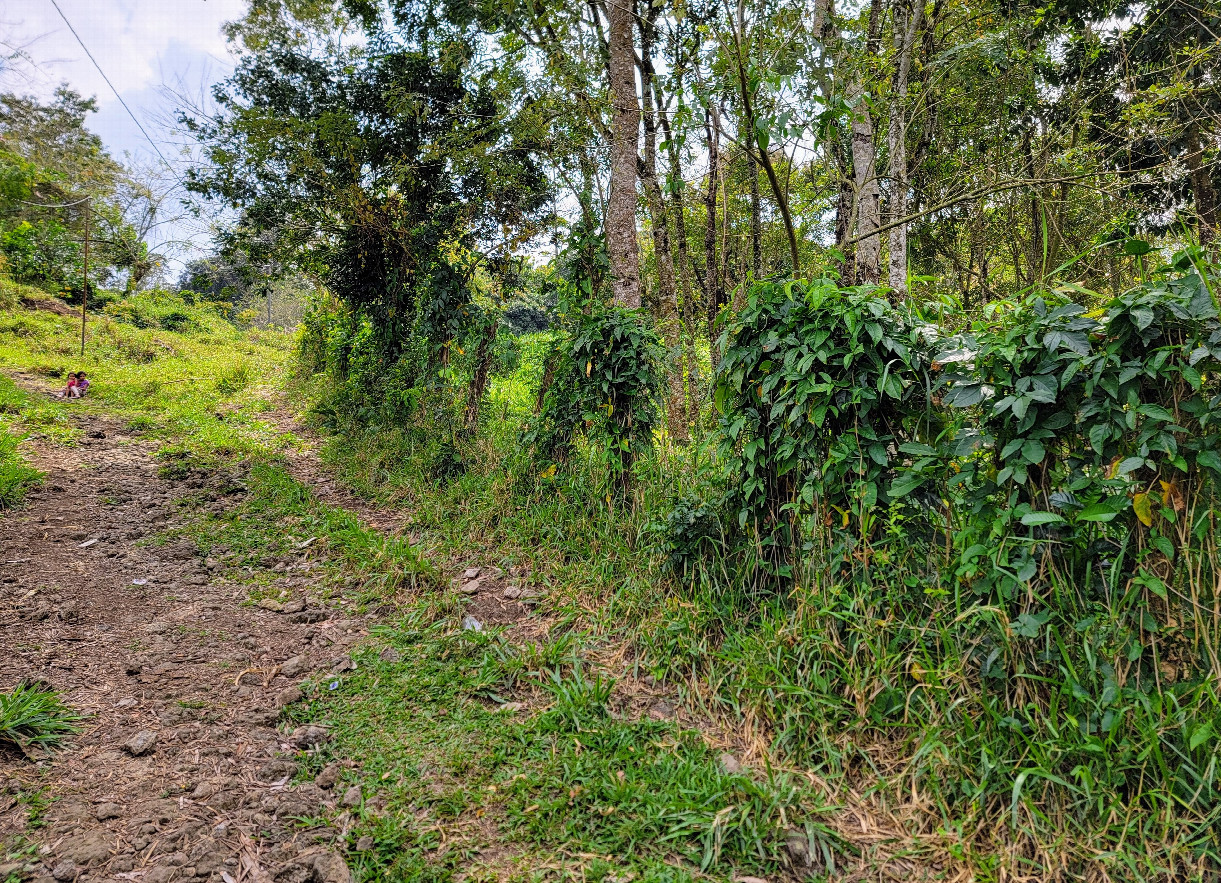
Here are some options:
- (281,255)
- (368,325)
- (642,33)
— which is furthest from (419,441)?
(642,33)

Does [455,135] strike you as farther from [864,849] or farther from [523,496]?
[864,849]

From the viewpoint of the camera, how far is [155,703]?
2523 millimetres

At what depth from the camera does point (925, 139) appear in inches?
299

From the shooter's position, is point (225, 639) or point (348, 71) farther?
point (348, 71)

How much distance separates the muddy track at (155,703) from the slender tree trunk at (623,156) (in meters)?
3.28

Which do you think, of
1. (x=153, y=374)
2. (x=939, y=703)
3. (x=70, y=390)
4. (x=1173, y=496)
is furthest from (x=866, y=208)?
(x=153, y=374)

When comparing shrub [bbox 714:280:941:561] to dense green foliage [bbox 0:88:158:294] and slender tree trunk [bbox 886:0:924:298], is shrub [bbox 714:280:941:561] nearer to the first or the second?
slender tree trunk [bbox 886:0:924:298]

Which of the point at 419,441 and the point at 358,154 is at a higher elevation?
the point at 358,154

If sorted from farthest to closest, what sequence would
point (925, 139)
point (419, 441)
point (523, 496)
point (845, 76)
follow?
point (925, 139), point (419, 441), point (523, 496), point (845, 76)

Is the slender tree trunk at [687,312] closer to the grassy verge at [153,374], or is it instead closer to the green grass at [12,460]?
the grassy verge at [153,374]

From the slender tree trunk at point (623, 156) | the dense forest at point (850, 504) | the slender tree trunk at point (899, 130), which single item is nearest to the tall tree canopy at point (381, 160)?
the dense forest at point (850, 504)

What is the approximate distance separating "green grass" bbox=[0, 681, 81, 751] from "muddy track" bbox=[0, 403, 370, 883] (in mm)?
59

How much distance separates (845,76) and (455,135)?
479cm

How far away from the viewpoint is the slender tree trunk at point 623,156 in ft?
15.4
